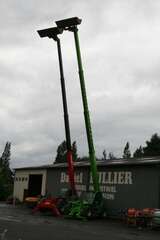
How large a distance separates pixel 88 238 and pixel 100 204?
1345 cm

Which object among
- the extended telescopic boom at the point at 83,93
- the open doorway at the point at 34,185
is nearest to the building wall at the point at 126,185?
the extended telescopic boom at the point at 83,93

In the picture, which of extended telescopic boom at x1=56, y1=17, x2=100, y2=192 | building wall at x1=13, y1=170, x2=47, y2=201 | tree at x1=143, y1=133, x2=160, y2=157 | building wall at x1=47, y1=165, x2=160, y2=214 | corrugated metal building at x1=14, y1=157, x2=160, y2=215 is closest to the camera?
building wall at x1=47, y1=165, x2=160, y2=214

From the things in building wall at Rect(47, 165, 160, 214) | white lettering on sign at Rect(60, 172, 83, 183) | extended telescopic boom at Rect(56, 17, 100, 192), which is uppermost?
extended telescopic boom at Rect(56, 17, 100, 192)

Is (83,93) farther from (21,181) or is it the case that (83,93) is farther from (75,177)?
(21,181)

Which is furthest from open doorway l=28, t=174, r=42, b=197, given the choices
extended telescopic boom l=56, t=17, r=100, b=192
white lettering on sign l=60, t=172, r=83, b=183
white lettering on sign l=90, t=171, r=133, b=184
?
extended telescopic boom l=56, t=17, r=100, b=192

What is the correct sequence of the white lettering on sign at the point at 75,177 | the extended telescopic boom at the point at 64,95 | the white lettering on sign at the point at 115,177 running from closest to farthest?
1. the white lettering on sign at the point at 115,177
2. the extended telescopic boom at the point at 64,95
3. the white lettering on sign at the point at 75,177

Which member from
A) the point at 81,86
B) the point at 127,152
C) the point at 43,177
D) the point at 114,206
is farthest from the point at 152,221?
the point at 127,152

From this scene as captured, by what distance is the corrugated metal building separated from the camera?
93.7 ft

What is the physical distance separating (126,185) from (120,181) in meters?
0.77

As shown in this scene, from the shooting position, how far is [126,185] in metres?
31.0

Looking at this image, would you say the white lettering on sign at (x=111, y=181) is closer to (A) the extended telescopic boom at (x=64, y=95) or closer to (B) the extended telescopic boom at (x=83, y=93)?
(B) the extended telescopic boom at (x=83, y=93)

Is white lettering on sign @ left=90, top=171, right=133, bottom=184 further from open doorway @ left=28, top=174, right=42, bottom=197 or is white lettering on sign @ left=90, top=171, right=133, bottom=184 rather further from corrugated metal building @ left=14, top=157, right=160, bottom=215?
open doorway @ left=28, top=174, right=42, bottom=197

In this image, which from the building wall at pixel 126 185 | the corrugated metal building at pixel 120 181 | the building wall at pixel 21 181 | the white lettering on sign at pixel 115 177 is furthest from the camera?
the building wall at pixel 21 181

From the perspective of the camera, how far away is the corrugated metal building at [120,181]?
28.6m
